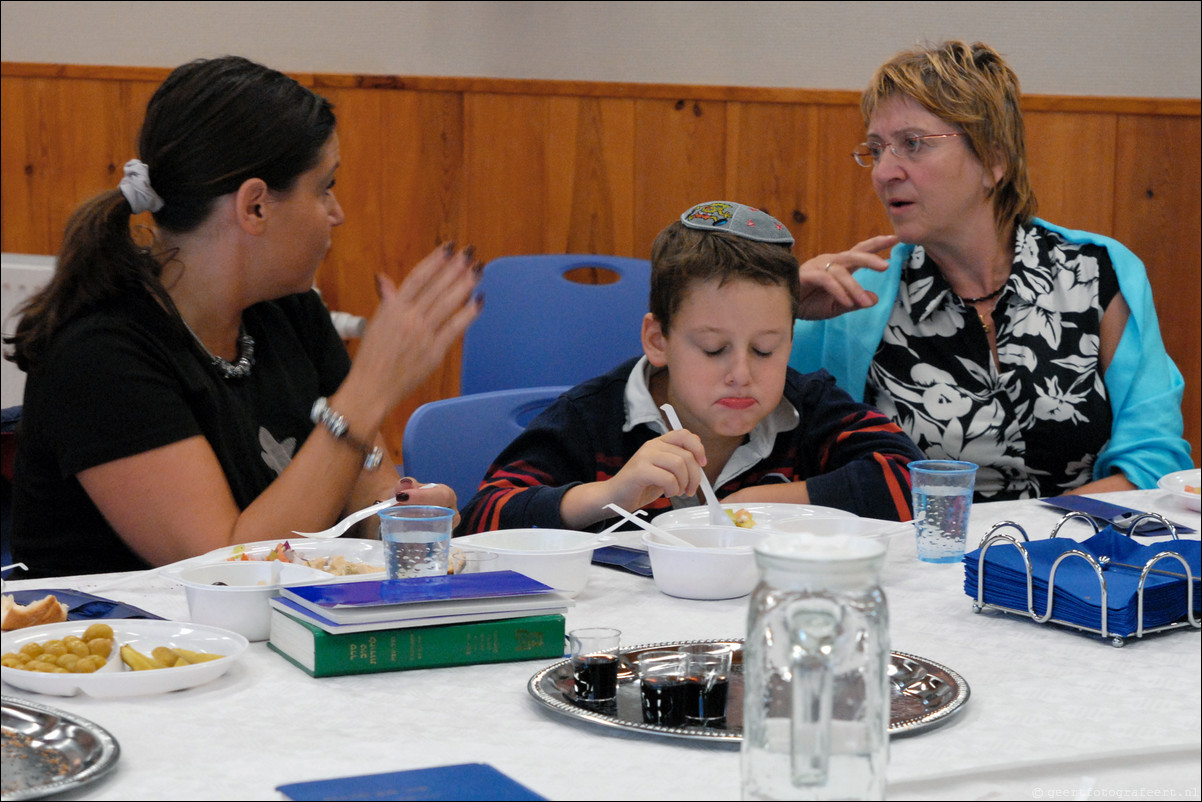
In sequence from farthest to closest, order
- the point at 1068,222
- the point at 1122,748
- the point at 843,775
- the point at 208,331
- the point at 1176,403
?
the point at 1068,222
the point at 1176,403
the point at 208,331
the point at 1122,748
the point at 843,775

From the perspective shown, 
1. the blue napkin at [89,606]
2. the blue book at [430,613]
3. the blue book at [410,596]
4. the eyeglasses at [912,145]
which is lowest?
the blue napkin at [89,606]

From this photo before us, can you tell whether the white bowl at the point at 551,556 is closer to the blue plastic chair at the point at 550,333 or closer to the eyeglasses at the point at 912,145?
the eyeglasses at the point at 912,145

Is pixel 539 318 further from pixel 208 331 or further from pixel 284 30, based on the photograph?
pixel 284 30

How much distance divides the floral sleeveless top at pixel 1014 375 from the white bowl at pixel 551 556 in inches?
38.2

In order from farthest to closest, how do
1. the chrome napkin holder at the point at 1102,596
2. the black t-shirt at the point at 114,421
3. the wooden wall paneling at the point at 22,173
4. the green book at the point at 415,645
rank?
1. the wooden wall paneling at the point at 22,173
2. the black t-shirt at the point at 114,421
3. the chrome napkin holder at the point at 1102,596
4. the green book at the point at 415,645

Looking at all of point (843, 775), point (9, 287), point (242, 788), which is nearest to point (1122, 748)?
point (843, 775)

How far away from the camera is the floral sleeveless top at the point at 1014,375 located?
216 centimetres

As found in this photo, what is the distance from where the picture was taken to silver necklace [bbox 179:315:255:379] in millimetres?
1854

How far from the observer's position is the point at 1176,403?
2152 mm

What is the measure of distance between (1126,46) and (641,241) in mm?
1515

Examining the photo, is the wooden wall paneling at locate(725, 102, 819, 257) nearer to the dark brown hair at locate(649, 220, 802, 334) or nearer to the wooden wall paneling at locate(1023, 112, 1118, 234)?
the wooden wall paneling at locate(1023, 112, 1118, 234)

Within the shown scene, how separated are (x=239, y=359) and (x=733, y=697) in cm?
119

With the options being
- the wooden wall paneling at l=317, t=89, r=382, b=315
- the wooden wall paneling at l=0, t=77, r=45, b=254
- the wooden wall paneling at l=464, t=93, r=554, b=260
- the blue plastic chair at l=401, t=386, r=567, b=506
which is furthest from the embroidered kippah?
the wooden wall paneling at l=0, t=77, r=45, b=254

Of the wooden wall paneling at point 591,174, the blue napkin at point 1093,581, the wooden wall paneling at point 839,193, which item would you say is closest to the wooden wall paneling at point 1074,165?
the wooden wall paneling at point 839,193
